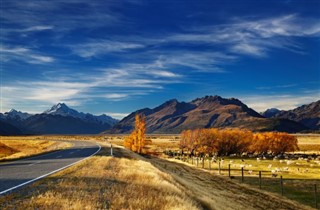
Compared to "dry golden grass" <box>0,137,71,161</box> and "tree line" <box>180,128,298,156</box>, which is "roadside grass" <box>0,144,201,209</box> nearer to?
"dry golden grass" <box>0,137,71,161</box>

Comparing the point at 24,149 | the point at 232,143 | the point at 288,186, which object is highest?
the point at 232,143

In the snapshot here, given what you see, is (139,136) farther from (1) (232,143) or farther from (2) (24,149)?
(1) (232,143)

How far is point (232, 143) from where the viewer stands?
110 metres

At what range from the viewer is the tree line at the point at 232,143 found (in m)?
109

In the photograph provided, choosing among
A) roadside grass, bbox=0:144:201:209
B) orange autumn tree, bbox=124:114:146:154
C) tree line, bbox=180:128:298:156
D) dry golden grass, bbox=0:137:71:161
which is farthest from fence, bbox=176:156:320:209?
tree line, bbox=180:128:298:156

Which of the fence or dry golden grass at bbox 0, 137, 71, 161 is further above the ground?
dry golden grass at bbox 0, 137, 71, 161

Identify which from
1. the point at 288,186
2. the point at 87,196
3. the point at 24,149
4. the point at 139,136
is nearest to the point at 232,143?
the point at 139,136

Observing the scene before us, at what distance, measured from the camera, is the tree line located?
10900cm

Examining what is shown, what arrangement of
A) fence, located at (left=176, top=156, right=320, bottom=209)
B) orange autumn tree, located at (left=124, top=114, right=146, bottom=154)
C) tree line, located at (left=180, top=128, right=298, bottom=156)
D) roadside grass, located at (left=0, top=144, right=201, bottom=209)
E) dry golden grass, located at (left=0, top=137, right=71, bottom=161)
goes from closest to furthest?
1. roadside grass, located at (left=0, top=144, right=201, bottom=209)
2. fence, located at (left=176, top=156, right=320, bottom=209)
3. dry golden grass, located at (left=0, top=137, right=71, bottom=161)
4. orange autumn tree, located at (left=124, top=114, right=146, bottom=154)
5. tree line, located at (left=180, top=128, right=298, bottom=156)

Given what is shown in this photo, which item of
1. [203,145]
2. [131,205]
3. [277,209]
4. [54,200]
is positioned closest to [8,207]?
[54,200]

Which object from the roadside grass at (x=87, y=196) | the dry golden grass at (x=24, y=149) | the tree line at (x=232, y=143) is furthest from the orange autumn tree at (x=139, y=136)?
the roadside grass at (x=87, y=196)

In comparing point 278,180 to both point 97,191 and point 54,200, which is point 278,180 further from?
point 54,200

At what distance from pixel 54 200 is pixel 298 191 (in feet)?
104

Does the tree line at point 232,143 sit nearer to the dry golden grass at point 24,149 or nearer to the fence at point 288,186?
the dry golden grass at point 24,149
